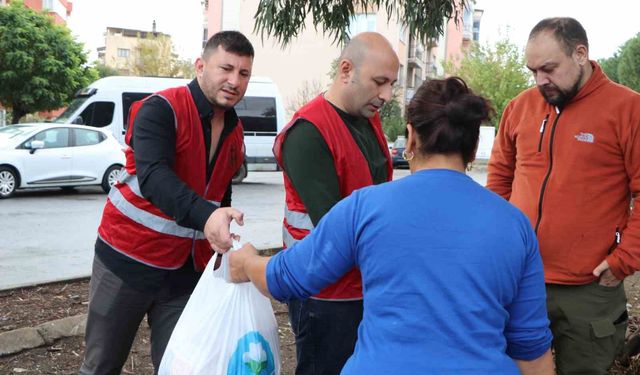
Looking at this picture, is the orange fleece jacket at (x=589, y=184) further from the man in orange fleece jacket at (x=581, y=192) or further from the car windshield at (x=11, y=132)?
the car windshield at (x=11, y=132)

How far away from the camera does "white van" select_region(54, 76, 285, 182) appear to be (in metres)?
17.7

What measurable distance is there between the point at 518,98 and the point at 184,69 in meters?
44.5

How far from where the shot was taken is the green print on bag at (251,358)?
256cm

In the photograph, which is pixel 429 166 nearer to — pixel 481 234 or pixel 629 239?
pixel 481 234

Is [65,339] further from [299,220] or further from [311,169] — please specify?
[311,169]

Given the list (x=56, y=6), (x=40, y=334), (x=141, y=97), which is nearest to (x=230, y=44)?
(x=40, y=334)

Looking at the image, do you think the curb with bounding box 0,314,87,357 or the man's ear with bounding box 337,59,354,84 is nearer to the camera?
the man's ear with bounding box 337,59,354,84

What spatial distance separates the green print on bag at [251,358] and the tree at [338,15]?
129 inches

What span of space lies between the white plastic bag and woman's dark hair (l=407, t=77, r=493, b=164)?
0.99 m

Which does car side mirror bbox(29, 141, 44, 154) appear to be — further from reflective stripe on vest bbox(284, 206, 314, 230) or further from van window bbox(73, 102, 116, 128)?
reflective stripe on vest bbox(284, 206, 314, 230)

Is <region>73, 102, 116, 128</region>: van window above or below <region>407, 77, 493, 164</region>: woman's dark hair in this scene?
below

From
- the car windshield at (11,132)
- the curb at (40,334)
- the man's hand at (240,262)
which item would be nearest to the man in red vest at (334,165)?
the man's hand at (240,262)

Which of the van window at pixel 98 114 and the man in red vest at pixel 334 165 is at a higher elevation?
the man in red vest at pixel 334 165

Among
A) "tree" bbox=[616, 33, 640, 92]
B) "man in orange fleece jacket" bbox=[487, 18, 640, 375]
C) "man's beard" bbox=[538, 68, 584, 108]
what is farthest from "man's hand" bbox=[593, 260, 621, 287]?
"tree" bbox=[616, 33, 640, 92]
